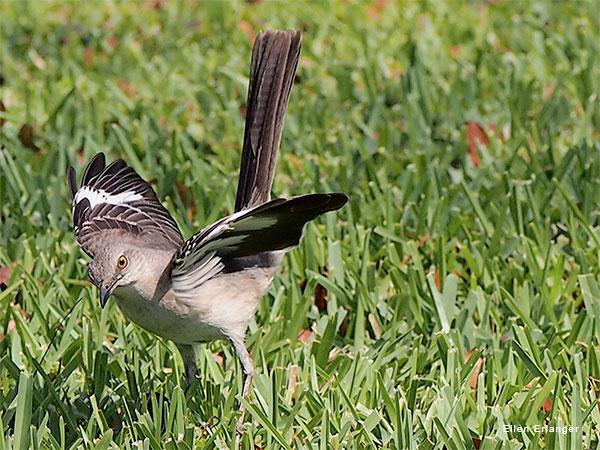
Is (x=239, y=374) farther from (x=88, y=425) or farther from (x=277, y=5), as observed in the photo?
(x=277, y=5)

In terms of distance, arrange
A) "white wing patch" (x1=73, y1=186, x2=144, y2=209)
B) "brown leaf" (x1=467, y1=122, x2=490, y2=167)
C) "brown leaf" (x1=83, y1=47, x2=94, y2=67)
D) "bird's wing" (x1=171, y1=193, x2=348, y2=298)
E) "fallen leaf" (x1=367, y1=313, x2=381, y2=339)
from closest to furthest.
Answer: "bird's wing" (x1=171, y1=193, x2=348, y2=298), "white wing patch" (x1=73, y1=186, x2=144, y2=209), "fallen leaf" (x1=367, y1=313, x2=381, y2=339), "brown leaf" (x1=467, y1=122, x2=490, y2=167), "brown leaf" (x1=83, y1=47, x2=94, y2=67)

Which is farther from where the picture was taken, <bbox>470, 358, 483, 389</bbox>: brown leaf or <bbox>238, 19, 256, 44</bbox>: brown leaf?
<bbox>238, 19, 256, 44</bbox>: brown leaf

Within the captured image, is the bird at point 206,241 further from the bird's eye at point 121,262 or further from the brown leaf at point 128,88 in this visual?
the brown leaf at point 128,88

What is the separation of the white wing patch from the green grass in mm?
454

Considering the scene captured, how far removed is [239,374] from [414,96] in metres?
2.70

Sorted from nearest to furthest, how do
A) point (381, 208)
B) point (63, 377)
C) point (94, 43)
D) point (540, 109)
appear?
point (63, 377), point (381, 208), point (540, 109), point (94, 43)

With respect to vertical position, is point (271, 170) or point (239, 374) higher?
point (271, 170)

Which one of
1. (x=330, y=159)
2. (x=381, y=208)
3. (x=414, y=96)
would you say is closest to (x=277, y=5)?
(x=414, y=96)

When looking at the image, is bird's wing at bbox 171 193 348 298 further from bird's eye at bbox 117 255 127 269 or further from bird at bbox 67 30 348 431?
bird's eye at bbox 117 255 127 269

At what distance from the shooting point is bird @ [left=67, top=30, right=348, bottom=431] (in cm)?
333

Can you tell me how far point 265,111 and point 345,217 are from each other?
1253 millimetres

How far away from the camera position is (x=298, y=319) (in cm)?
426

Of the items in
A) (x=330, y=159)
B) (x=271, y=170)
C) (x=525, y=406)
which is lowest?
(x=525, y=406)

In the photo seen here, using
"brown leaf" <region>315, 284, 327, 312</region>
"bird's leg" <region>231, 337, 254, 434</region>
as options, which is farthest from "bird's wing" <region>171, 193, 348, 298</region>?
"brown leaf" <region>315, 284, 327, 312</region>
